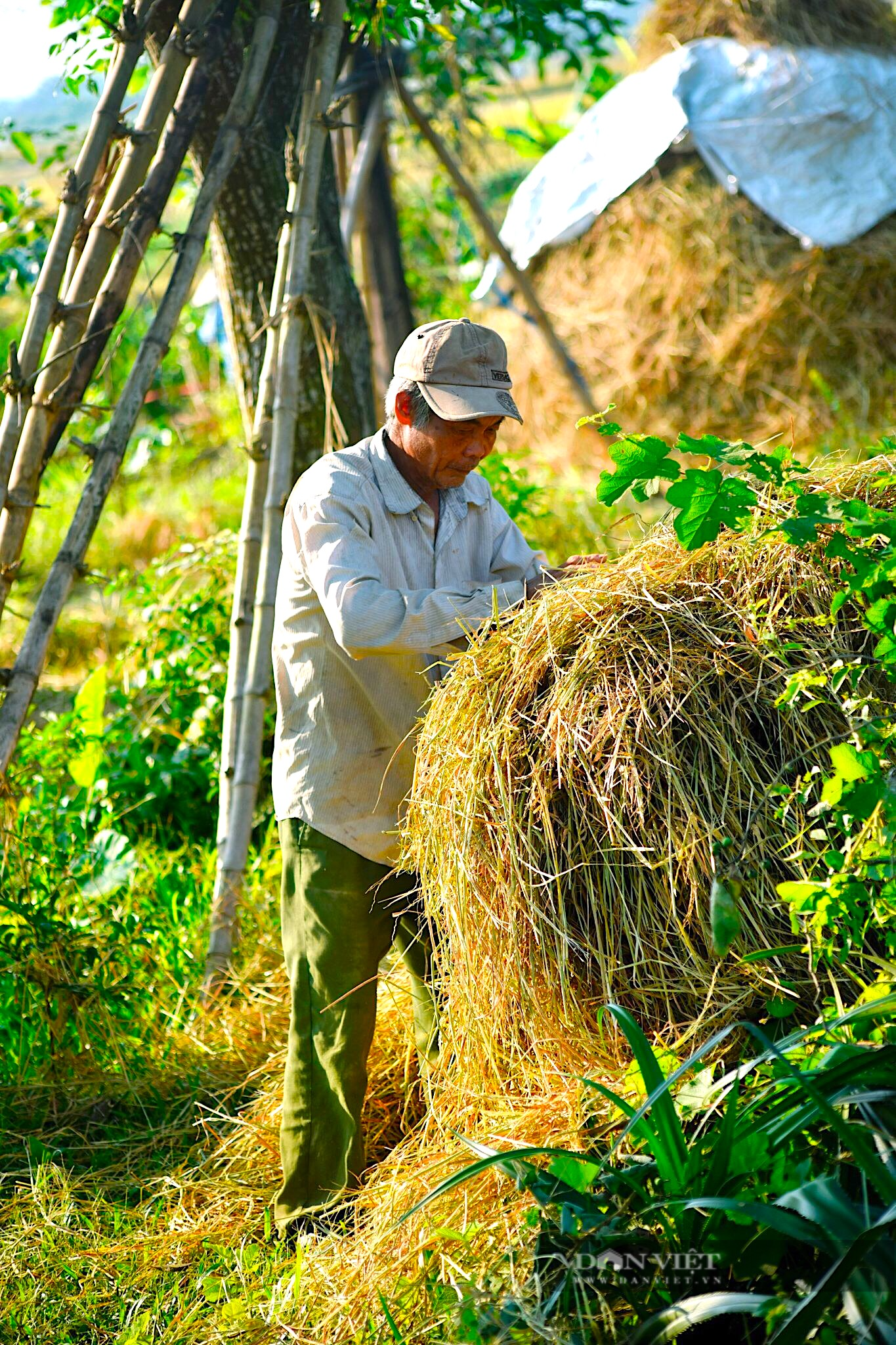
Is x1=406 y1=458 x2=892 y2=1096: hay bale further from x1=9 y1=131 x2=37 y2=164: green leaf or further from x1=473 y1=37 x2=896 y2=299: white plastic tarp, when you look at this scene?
x1=473 y1=37 x2=896 y2=299: white plastic tarp

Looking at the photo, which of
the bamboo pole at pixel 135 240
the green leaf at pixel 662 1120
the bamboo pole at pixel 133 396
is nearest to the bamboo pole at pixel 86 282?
the bamboo pole at pixel 135 240

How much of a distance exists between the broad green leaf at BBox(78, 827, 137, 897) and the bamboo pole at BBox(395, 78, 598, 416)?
9.35 feet

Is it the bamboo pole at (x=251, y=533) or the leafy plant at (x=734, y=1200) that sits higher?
the bamboo pole at (x=251, y=533)

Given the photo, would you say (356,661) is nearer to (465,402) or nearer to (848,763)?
(465,402)

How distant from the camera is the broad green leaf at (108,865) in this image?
3648mm

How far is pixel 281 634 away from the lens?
2508 millimetres

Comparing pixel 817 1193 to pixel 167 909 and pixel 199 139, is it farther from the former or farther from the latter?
pixel 199 139

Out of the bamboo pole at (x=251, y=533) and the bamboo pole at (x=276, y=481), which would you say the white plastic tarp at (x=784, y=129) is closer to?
the bamboo pole at (x=276, y=481)

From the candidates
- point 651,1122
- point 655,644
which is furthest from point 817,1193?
point 655,644

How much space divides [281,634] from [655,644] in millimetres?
833

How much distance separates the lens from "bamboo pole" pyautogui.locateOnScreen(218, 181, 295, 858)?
3.63 m

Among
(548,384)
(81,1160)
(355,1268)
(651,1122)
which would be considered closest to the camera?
(651,1122)

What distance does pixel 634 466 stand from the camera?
6.71 feet

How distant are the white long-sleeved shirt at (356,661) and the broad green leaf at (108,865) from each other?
4.33 feet
